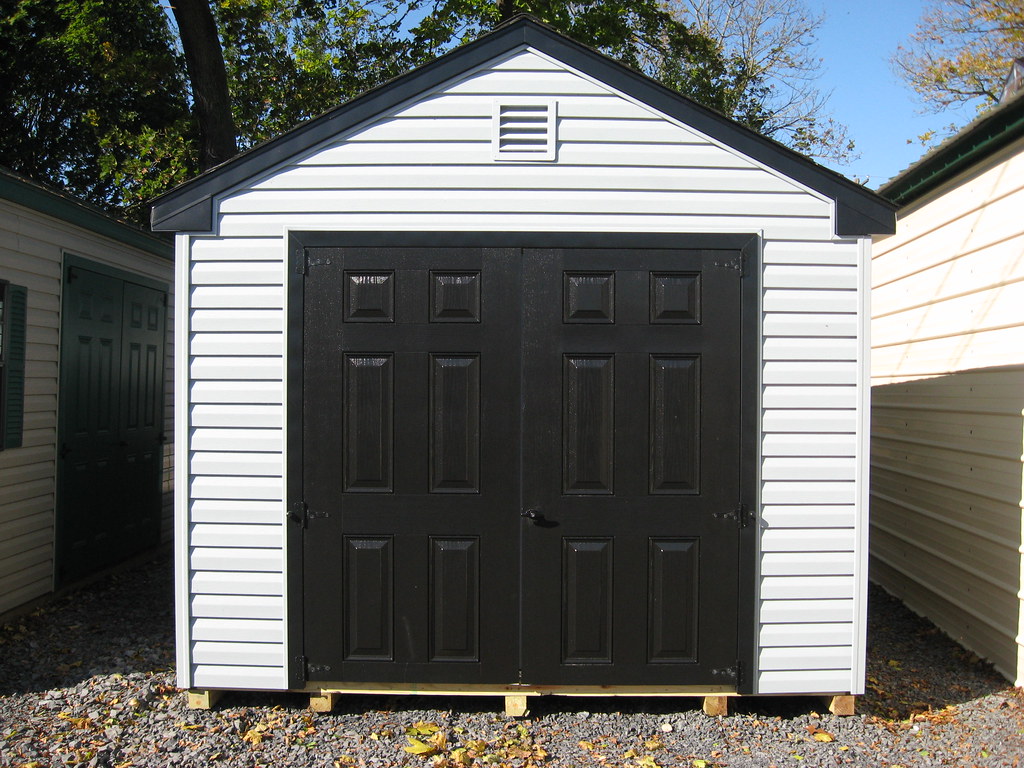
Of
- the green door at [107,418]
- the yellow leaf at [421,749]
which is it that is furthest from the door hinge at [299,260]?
the green door at [107,418]

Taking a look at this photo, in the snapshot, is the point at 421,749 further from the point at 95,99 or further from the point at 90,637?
the point at 95,99


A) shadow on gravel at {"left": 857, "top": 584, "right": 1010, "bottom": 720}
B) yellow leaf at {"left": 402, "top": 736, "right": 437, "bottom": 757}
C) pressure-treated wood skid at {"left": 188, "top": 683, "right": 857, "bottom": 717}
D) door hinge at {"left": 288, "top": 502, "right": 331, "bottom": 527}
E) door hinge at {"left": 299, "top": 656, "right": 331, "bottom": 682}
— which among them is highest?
door hinge at {"left": 288, "top": 502, "right": 331, "bottom": 527}

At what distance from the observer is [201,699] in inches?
185

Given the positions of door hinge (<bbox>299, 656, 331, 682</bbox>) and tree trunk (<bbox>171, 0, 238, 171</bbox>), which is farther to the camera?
tree trunk (<bbox>171, 0, 238, 171</bbox>)

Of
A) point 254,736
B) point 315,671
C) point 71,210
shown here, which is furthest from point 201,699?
point 71,210

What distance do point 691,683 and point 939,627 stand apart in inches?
111

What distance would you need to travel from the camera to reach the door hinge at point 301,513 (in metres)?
4.62

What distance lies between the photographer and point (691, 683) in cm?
462

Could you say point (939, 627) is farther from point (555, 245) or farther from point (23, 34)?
point (23, 34)

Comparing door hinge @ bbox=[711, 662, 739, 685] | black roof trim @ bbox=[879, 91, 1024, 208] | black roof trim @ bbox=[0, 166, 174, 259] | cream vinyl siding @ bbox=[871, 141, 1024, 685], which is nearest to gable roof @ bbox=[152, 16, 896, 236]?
black roof trim @ bbox=[879, 91, 1024, 208]

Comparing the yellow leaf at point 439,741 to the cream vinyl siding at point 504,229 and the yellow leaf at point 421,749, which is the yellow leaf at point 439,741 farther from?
the cream vinyl siding at point 504,229

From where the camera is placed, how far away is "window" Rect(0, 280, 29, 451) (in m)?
5.95

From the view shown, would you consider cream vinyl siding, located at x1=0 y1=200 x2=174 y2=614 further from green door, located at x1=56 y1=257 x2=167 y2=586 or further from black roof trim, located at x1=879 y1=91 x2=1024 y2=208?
black roof trim, located at x1=879 y1=91 x2=1024 y2=208

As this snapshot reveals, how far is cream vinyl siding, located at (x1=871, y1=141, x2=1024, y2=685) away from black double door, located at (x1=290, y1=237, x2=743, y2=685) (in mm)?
2077
